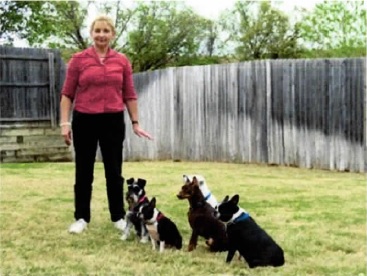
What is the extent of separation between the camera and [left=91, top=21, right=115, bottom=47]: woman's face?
18.5 feet

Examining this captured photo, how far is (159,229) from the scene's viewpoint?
5.12 metres

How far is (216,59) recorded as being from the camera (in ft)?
97.4

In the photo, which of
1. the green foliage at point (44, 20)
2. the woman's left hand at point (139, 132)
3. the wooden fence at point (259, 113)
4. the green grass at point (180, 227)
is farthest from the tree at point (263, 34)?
the woman's left hand at point (139, 132)

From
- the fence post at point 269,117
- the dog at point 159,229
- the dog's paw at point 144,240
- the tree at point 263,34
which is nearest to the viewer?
the dog at point 159,229

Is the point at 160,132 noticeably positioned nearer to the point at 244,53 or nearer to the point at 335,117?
the point at 335,117

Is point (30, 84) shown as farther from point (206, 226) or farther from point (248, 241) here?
point (248, 241)

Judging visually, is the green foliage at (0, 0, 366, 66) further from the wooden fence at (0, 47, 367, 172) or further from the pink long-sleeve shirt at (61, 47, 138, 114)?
the pink long-sleeve shirt at (61, 47, 138, 114)

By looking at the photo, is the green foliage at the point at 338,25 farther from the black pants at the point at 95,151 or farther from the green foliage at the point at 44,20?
the black pants at the point at 95,151

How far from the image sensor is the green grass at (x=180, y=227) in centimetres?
463

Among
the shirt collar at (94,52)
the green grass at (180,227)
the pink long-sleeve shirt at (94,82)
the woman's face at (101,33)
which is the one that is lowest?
the green grass at (180,227)

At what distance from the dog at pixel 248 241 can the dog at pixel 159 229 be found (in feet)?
1.80

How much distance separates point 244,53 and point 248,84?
1629 cm

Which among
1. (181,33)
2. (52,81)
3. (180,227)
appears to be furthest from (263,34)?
(180,227)

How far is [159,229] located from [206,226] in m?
0.35
